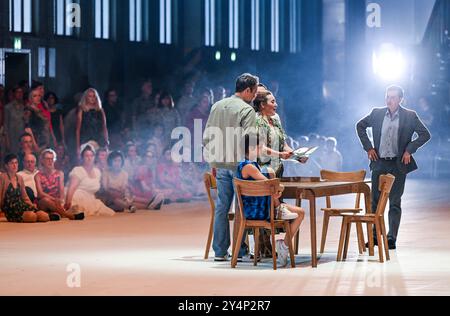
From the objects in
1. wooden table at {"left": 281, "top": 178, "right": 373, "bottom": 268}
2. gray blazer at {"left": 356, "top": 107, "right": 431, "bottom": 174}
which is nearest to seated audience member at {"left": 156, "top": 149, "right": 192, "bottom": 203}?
gray blazer at {"left": 356, "top": 107, "right": 431, "bottom": 174}

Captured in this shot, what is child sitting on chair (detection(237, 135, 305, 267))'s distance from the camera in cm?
1006

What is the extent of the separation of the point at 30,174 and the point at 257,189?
574 cm

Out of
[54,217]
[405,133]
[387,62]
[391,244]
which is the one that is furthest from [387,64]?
[391,244]

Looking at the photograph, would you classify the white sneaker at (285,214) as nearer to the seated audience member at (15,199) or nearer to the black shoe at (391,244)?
the black shoe at (391,244)

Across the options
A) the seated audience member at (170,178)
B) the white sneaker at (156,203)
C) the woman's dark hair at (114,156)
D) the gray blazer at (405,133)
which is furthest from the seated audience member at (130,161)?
the gray blazer at (405,133)

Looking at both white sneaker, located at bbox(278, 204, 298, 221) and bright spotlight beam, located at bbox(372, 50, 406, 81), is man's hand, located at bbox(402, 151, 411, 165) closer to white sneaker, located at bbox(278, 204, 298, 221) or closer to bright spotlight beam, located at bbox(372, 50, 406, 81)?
white sneaker, located at bbox(278, 204, 298, 221)

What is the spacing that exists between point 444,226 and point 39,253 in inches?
194

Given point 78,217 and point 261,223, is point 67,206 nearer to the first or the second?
point 78,217

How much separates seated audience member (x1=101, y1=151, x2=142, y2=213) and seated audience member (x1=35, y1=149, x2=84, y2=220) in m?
0.97

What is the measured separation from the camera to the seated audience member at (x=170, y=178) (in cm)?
1795

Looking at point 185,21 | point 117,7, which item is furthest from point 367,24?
point 117,7

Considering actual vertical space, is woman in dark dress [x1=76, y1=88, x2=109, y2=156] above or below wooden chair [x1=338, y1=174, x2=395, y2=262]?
above

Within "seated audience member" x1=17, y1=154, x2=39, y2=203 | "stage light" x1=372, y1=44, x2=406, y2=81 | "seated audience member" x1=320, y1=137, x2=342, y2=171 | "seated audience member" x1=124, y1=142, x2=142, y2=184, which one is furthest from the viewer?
"stage light" x1=372, y1=44, x2=406, y2=81

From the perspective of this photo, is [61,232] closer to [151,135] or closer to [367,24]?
[151,135]
